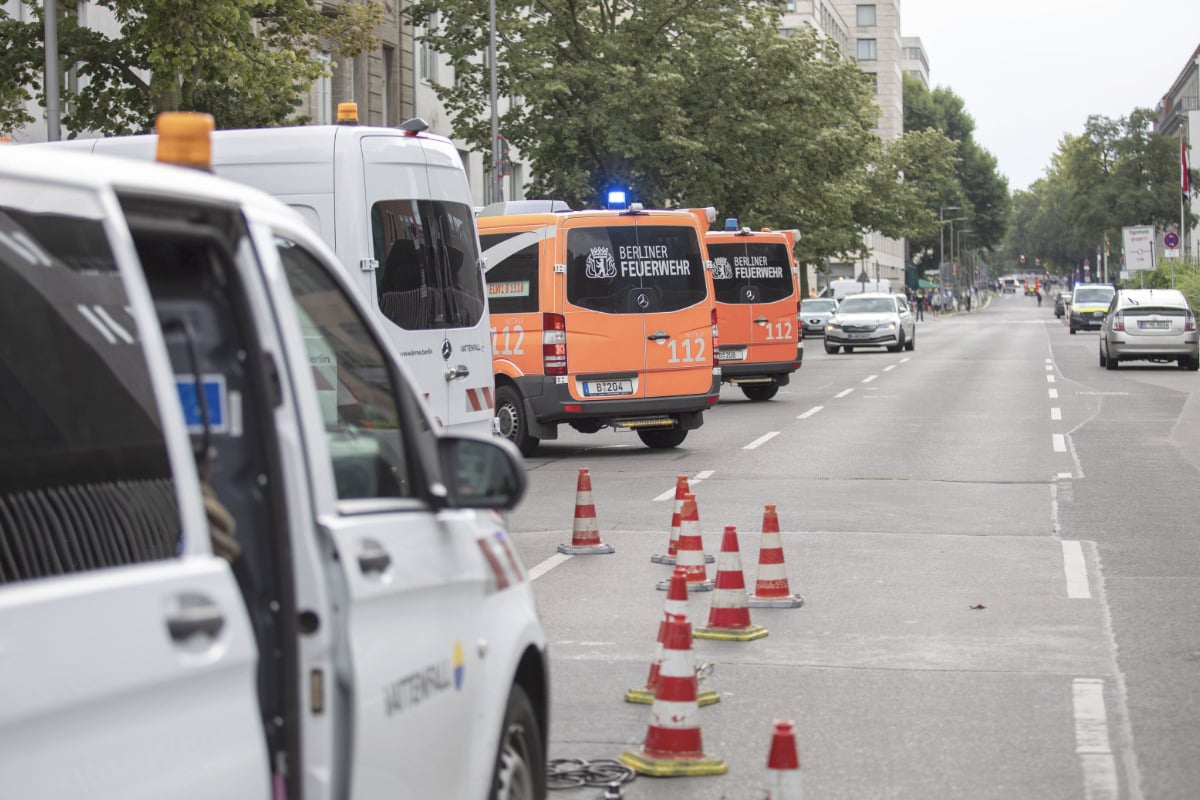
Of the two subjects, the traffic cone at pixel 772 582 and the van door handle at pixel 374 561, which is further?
the traffic cone at pixel 772 582

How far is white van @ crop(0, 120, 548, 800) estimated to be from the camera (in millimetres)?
2531

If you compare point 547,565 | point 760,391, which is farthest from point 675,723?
point 760,391

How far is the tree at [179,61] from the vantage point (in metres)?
21.5

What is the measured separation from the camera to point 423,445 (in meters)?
3.93

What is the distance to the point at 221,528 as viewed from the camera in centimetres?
305

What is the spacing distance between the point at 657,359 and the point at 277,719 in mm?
15502

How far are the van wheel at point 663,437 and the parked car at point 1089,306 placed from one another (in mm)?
48491

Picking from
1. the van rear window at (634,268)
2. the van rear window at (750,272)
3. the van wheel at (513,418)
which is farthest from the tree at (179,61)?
the van rear window at (750,272)

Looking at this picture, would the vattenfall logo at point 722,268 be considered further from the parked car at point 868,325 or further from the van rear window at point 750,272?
the parked car at point 868,325

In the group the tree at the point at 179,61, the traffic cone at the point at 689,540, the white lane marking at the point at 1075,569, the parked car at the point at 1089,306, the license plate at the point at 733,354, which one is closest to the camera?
the traffic cone at the point at 689,540

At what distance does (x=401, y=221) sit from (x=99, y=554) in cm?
797

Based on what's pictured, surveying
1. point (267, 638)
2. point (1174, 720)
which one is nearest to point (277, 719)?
point (267, 638)

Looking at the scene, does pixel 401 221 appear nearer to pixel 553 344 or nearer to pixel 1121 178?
pixel 553 344

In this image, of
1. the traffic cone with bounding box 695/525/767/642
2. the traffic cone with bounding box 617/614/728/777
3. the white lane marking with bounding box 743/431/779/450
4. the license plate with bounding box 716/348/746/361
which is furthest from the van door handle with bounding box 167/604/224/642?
the license plate with bounding box 716/348/746/361
